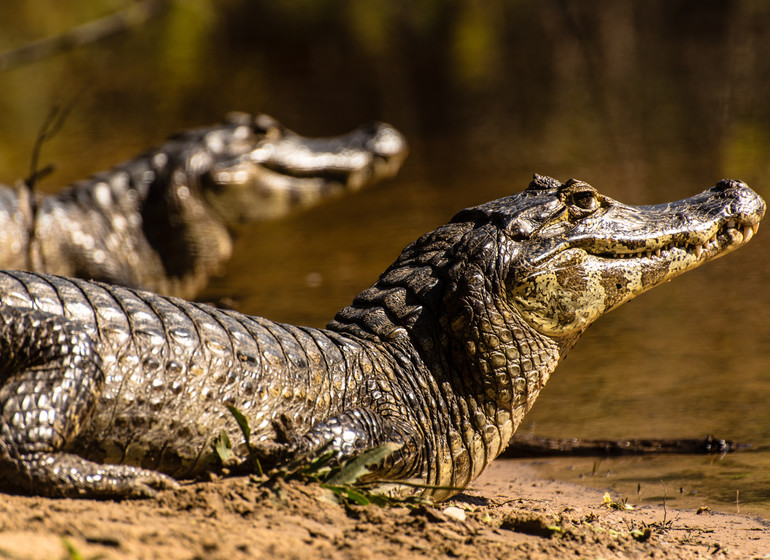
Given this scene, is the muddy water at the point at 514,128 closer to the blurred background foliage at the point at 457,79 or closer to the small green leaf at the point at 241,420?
the blurred background foliage at the point at 457,79

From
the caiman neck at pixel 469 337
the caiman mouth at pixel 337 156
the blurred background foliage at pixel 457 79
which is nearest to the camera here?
the caiman neck at pixel 469 337

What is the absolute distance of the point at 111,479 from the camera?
2592 millimetres

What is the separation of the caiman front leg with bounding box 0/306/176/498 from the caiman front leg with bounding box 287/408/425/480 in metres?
0.45

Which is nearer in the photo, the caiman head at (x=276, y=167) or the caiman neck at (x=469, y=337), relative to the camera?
the caiman neck at (x=469, y=337)

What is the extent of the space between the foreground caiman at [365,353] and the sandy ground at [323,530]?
178 mm

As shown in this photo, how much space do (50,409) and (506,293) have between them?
60.5 inches

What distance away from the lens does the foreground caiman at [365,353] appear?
2.67m

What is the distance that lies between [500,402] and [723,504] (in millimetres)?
858

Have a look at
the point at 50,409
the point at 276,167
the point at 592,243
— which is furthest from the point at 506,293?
the point at 276,167

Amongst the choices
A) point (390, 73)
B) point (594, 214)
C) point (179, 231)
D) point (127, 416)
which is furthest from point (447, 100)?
point (127, 416)

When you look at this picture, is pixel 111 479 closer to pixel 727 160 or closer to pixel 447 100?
pixel 727 160

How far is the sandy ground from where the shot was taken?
2.20m

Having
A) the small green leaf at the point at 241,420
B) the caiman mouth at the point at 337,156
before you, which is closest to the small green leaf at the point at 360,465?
the small green leaf at the point at 241,420

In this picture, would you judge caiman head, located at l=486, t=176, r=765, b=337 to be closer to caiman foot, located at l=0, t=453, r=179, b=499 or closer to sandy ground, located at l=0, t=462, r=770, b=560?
sandy ground, located at l=0, t=462, r=770, b=560
